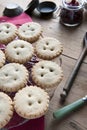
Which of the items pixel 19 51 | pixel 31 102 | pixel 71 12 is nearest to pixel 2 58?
pixel 19 51

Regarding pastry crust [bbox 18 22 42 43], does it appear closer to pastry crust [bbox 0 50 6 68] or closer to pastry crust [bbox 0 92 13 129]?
→ pastry crust [bbox 0 50 6 68]

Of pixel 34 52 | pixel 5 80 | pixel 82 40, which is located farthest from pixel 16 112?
pixel 82 40

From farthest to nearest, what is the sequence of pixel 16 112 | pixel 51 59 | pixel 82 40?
pixel 82 40 → pixel 51 59 → pixel 16 112

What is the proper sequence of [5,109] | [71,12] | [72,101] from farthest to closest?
1. [71,12]
2. [72,101]
3. [5,109]

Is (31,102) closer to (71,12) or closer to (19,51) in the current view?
(19,51)

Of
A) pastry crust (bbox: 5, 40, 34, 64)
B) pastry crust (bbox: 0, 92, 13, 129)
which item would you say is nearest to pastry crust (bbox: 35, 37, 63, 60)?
pastry crust (bbox: 5, 40, 34, 64)

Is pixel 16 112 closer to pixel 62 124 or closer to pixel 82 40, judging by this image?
pixel 62 124

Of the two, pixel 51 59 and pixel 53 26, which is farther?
pixel 53 26
